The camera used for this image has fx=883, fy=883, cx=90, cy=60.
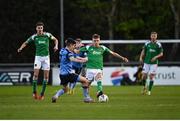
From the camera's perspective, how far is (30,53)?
2137 inches

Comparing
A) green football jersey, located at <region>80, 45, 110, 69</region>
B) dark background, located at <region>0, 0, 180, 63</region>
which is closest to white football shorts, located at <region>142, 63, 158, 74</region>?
green football jersey, located at <region>80, 45, 110, 69</region>

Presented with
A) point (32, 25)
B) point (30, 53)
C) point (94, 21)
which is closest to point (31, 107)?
point (30, 53)

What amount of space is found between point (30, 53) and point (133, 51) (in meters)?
8.72

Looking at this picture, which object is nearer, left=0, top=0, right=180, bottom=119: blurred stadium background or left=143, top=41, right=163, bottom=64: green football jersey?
left=143, top=41, right=163, bottom=64: green football jersey

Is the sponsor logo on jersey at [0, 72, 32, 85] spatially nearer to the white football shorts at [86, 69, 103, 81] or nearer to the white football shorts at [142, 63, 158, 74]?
the white football shorts at [142, 63, 158, 74]

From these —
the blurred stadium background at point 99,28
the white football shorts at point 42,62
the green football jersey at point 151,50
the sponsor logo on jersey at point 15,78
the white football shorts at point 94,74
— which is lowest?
the white football shorts at point 94,74

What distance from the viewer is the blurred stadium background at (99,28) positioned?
4509 cm

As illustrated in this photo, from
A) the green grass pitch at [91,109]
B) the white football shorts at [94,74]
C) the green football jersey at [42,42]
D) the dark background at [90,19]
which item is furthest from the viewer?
the dark background at [90,19]

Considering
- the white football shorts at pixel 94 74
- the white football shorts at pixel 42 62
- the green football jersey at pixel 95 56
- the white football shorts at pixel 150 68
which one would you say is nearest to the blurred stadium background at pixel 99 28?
the white football shorts at pixel 150 68

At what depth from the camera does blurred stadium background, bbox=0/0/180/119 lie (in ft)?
148

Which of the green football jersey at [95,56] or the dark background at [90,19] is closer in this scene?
the green football jersey at [95,56]

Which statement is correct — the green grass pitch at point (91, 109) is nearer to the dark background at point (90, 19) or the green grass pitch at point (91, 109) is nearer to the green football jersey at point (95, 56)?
the green football jersey at point (95, 56)

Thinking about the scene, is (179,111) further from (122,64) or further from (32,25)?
(32,25)

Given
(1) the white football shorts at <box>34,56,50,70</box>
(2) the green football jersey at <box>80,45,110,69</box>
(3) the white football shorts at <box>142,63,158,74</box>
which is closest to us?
(2) the green football jersey at <box>80,45,110,69</box>
